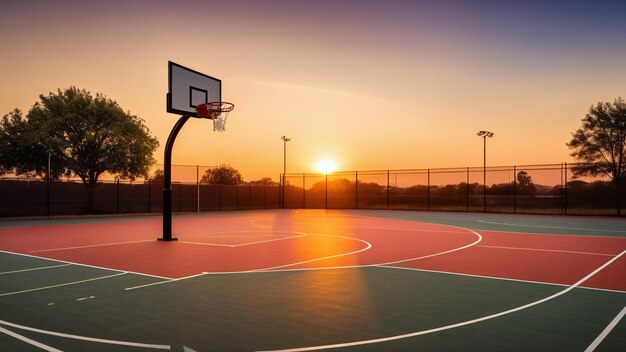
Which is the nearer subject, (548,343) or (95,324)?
(548,343)

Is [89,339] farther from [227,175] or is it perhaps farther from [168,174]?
[227,175]

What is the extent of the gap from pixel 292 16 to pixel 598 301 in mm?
15283

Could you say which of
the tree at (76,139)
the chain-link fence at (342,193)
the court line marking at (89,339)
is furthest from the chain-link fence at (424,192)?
the court line marking at (89,339)

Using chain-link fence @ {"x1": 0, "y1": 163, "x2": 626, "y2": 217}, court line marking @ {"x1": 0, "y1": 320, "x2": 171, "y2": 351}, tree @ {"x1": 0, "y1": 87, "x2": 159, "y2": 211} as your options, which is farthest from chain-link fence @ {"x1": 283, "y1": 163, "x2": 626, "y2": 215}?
court line marking @ {"x1": 0, "y1": 320, "x2": 171, "y2": 351}

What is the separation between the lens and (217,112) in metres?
15.0

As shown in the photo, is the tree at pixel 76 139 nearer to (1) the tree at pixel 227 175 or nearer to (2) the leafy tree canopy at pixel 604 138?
(1) the tree at pixel 227 175

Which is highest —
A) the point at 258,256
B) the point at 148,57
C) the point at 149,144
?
the point at 148,57

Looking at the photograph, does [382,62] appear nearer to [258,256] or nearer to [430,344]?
[258,256]

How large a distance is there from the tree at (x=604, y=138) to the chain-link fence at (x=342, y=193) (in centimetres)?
328

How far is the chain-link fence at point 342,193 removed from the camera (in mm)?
34688

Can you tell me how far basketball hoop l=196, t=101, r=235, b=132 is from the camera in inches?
Result: 565

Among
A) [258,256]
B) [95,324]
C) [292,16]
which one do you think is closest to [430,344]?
[95,324]

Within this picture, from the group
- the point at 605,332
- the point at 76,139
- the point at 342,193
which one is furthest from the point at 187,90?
the point at 342,193

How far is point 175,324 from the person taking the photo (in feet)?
16.4
